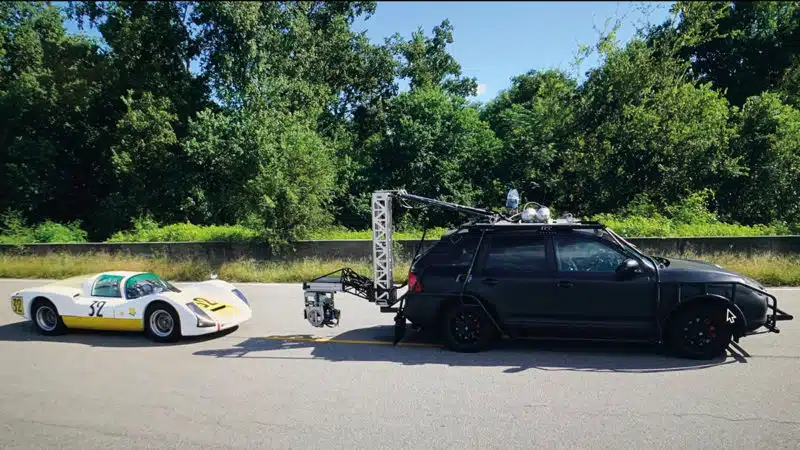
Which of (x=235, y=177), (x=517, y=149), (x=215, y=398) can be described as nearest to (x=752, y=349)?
(x=215, y=398)

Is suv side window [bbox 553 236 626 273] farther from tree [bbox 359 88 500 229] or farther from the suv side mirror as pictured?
tree [bbox 359 88 500 229]

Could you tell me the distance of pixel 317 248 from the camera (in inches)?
655

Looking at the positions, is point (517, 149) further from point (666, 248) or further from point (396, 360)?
point (396, 360)

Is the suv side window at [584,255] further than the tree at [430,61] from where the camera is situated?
No

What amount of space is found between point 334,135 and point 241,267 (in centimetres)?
1410

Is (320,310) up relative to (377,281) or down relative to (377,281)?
down

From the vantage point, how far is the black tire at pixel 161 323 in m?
8.71

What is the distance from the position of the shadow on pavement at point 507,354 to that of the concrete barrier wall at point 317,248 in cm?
739

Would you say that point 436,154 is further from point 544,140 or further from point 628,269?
point 628,269

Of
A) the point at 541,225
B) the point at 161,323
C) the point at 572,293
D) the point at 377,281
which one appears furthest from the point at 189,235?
the point at 572,293

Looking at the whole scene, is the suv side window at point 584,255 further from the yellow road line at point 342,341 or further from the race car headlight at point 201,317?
the race car headlight at point 201,317

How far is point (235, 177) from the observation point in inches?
837

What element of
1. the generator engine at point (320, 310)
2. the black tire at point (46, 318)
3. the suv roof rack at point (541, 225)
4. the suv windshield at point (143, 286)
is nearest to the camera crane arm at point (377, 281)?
the generator engine at point (320, 310)

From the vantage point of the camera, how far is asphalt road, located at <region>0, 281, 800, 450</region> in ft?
16.7
